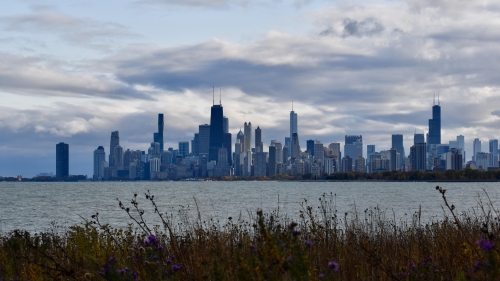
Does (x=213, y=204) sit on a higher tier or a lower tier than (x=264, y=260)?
lower

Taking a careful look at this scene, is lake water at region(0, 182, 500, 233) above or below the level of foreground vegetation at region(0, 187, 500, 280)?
below

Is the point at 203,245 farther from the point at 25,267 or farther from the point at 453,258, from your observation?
the point at 453,258

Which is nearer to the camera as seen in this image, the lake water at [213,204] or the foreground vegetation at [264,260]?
the foreground vegetation at [264,260]

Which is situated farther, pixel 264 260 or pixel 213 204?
pixel 213 204

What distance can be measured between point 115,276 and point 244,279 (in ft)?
4.89

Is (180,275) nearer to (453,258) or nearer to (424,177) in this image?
(453,258)

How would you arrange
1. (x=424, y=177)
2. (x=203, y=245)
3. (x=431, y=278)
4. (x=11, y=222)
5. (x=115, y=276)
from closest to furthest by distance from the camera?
(x=115, y=276) → (x=431, y=278) → (x=203, y=245) → (x=11, y=222) → (x=424, y=177)

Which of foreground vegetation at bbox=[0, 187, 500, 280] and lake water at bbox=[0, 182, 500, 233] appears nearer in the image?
foreground vegetation at bbox=[0, 187, 500, 280]

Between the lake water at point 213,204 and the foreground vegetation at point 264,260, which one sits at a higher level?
the foreground vegetation at point 264,260

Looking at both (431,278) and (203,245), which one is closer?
(431,278)

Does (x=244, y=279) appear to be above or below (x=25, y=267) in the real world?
above

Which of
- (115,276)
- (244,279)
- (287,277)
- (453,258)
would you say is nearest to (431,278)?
(287,277)

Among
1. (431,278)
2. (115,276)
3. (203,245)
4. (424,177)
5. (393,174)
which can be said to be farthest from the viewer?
(393,174)

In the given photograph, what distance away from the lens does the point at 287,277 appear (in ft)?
21.6
